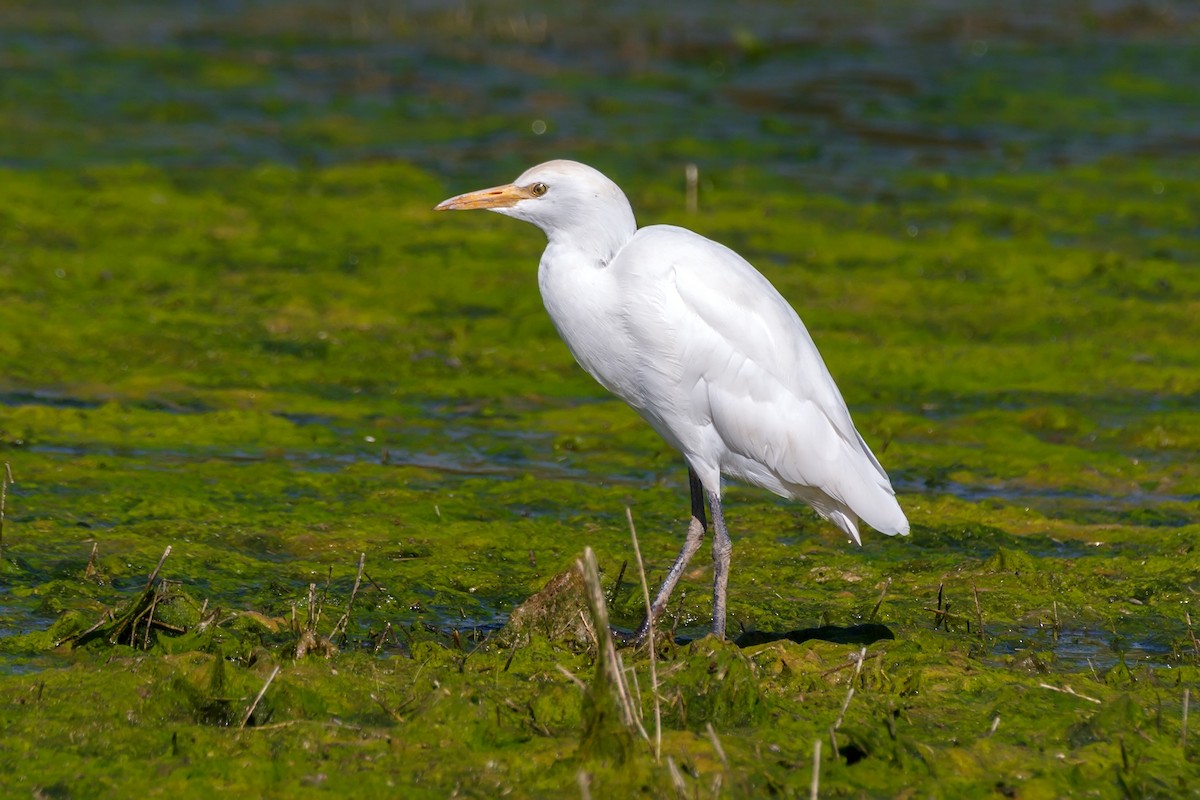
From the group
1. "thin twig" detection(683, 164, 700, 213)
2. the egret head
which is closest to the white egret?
the egret head

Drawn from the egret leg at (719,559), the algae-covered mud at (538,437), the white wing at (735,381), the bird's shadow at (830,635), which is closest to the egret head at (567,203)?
the white wing at (735,381)

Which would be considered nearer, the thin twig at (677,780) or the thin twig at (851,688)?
the thin twig at (677,780)

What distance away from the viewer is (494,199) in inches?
200

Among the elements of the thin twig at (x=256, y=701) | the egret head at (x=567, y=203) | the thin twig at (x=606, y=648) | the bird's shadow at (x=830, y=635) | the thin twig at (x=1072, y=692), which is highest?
the egret head at (x=567, y=203)

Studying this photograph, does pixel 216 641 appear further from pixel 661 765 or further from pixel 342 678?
pixel 661 765

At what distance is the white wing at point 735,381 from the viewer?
5.02m

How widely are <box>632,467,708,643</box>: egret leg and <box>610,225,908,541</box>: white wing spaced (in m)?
0.21

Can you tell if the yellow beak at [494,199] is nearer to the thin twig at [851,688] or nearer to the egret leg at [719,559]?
the egret leg at [719,559]

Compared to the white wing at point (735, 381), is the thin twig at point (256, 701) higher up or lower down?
lower down

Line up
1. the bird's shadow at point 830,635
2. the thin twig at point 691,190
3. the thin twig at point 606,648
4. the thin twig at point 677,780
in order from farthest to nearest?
the thin twig at point 691,190
the bird's shadow at point 830,635
the thin twig at point 606,648
the thin twig at point 677,780

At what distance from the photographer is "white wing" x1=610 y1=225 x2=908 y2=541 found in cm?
502

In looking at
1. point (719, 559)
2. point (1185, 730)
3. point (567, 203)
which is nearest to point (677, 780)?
point (1185, 730)

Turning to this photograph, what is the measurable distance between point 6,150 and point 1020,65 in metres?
10.9

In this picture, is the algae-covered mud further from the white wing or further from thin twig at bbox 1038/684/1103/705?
the white wing
